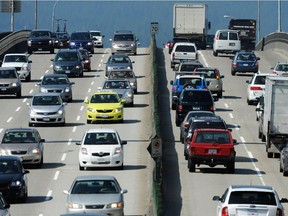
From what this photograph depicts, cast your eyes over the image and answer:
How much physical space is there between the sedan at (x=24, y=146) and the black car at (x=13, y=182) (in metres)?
6.64

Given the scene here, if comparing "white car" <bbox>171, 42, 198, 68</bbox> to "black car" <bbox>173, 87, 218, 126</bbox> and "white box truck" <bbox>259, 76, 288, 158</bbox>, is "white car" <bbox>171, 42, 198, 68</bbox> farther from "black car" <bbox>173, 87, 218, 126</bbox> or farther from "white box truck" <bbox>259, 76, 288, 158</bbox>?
"white box truck" <bbox>259, 76, 288, 158</bbox>

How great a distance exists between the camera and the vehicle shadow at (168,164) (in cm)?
3544

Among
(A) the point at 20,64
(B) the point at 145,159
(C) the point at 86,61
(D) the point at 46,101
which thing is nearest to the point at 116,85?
(D) the point at 46,101

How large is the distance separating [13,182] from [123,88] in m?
28.5

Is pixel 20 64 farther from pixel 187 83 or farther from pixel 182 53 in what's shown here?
pixel 187 83

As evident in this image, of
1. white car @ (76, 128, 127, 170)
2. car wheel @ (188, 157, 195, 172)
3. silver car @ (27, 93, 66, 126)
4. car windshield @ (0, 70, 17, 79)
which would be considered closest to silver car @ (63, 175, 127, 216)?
white car @ (76, 128, 127, 170)

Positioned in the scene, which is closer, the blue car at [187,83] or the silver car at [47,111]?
the silver car at [47,111]

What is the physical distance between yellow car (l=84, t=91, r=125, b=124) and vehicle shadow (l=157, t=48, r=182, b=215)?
7.05 ft

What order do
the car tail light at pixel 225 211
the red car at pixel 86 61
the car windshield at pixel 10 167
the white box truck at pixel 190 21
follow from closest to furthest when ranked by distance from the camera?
the car tail light at pixel 225 211 < the car windshield at pixel 10 167 < the red car at pixel 86 61 < the white box truck at pixel 190 21

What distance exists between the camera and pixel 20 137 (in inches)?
1688

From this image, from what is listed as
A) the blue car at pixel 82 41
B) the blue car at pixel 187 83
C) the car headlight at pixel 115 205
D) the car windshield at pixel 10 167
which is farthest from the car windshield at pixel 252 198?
the blue car at pixel 82 41

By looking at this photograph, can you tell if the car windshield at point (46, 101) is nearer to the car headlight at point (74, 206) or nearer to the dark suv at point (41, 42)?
the car headlight at point (74, 206)

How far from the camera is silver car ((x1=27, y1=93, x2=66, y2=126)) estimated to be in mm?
54688

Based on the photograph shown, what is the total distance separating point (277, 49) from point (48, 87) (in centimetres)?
4460
